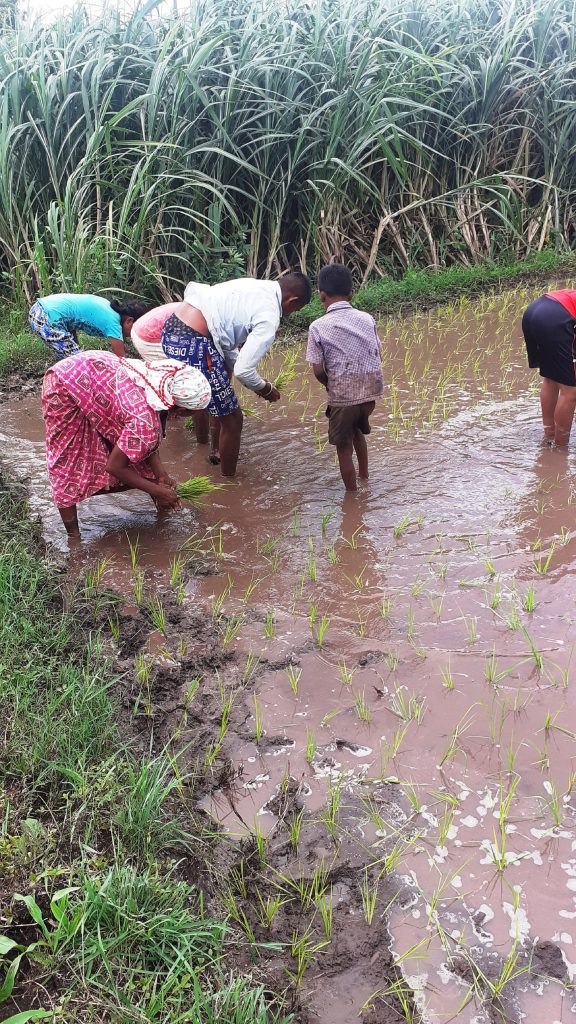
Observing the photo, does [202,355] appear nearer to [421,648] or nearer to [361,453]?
[361,453]

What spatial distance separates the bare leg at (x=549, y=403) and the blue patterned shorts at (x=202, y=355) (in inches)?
73.1

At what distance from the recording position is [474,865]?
196 centimetres

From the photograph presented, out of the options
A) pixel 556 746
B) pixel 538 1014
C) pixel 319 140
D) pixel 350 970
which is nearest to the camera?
pixel 538 1014

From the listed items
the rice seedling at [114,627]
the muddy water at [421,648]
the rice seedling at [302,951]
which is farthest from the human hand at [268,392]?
the rice seedling at [302,951]

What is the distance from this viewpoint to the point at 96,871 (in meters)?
1.82

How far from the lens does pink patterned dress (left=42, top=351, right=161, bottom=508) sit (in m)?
3.59

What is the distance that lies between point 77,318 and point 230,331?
161cm

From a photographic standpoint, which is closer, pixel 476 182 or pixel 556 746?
pixel 556 746

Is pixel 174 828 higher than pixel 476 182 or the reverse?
the reverse

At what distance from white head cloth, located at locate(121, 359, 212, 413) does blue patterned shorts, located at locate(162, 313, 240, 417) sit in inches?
22.2

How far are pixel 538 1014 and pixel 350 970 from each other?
40cm

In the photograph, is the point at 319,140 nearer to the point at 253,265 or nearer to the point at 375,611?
the point at 253,265

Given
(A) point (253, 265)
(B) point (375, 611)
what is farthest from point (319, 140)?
(B) point (375, 611)

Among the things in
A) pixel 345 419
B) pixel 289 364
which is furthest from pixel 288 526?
pixel 289 364
